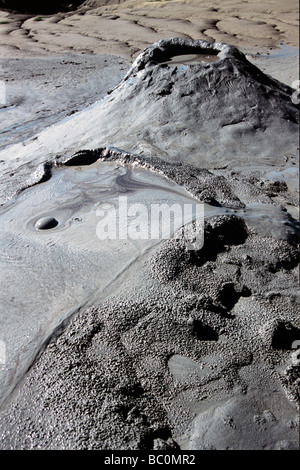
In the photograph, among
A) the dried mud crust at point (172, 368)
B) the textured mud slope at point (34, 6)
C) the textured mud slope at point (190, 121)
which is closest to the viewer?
the dried mud crust at point (172, 368)

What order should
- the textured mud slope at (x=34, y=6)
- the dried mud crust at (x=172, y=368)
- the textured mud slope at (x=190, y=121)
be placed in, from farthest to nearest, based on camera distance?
the textured mud slope at (x=34, y=6), the textured mud slope at (x=190, y=121), the dried mud crust at (x=172, y=368)

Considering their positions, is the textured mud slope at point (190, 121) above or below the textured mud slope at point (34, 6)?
below

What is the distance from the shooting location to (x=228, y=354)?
6.38 ft

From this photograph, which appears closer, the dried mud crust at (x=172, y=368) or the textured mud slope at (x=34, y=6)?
the dried mud crust at (x=172, y=368)

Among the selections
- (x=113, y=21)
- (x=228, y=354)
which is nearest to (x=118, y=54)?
(x=113, y=21)

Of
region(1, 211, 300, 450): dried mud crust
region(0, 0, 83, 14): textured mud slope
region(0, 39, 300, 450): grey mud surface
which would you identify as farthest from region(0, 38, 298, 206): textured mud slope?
region(0, 0, 83, 14): textured mud slope

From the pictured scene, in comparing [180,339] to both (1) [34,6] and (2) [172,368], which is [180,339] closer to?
(2) [172,368]

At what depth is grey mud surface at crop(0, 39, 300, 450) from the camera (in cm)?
164

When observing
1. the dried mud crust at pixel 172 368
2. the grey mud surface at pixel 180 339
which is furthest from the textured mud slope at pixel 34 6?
the dried mud crust at pixel 172 368

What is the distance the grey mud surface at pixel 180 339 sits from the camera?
1.64 meters

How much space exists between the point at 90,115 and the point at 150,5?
733cm

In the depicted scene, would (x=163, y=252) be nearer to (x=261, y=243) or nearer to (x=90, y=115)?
(x=261, y=243)

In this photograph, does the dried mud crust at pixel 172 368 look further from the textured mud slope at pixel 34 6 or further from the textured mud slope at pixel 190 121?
the textured mud slope at pixel 34 6

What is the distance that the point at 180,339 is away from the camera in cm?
198
